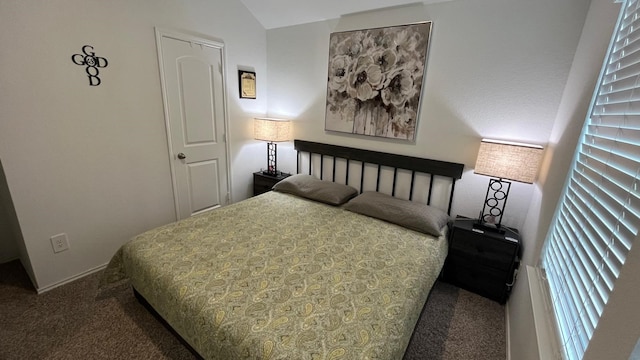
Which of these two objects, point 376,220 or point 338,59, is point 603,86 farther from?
point 338,59

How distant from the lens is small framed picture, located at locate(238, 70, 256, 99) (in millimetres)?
3117

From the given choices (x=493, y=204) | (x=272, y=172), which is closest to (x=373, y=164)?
(x=493, y=204)

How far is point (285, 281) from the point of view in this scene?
1.46 m

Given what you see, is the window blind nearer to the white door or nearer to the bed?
the bed

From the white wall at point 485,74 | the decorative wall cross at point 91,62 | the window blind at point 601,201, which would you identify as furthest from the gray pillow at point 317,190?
the decorative wall cross at point 91,62

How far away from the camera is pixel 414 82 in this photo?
7.96 ft

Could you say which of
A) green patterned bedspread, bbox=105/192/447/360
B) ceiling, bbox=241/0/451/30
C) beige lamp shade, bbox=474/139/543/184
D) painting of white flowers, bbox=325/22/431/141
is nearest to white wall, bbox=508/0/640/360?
beige lamp shade, bbox=474/139/543/184

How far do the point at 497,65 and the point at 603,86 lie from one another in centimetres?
109

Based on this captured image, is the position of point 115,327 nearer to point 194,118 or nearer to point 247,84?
point 194,118

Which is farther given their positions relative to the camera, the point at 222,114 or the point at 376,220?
the point at 222,114

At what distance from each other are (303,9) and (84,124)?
2.27m

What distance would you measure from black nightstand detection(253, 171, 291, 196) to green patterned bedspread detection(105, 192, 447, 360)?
1.04 meters

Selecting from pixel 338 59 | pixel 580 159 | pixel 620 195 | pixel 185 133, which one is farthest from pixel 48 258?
pixel 580 159

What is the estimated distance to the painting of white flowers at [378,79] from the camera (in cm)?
240
